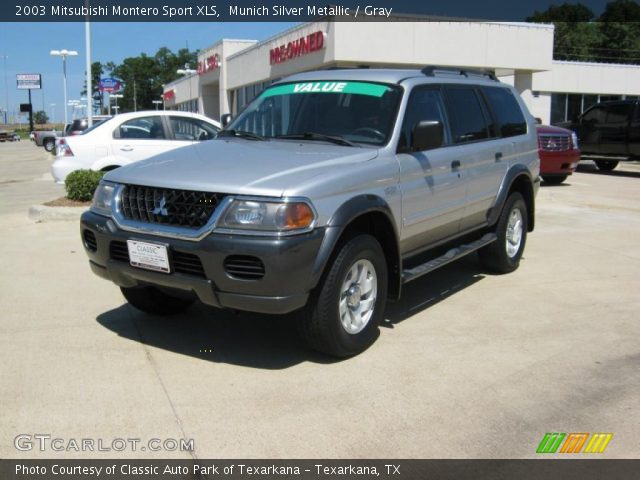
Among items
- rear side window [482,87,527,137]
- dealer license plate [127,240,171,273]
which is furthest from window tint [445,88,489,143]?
dealer license plate [127,240,171,273]

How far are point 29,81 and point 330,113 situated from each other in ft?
389

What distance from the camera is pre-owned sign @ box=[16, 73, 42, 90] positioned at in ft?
359

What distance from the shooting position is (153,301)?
5105 millimetres

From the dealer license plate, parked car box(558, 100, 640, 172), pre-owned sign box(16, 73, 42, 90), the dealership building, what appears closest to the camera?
the dealer license plate

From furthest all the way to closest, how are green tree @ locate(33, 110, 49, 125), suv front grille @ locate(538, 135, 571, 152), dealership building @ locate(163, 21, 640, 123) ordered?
green tree @ locate(33, 110, 49, 125) < dealership building @ locate(163, 21, 640, 123) < suv front grille @ locate(538, 135, 571, 152)

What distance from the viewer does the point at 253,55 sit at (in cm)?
2806

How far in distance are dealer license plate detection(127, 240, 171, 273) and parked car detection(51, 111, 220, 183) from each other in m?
6.54

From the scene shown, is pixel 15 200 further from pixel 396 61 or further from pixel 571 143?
pixel 396 61

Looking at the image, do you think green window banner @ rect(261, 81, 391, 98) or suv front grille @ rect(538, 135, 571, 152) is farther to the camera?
suv front grille @ rect(538, 135, 571, 152)

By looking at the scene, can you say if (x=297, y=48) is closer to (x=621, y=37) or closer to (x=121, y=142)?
(x=121, y=142)

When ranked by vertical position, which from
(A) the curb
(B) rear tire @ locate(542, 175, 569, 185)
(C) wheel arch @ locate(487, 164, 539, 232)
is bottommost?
(A) the curb

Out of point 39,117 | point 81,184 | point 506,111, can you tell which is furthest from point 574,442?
point 39,117

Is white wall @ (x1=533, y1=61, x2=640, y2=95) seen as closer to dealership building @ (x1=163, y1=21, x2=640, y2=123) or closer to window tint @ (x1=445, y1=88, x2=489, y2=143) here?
dealership building @ (x1=163, y1=21, x2=640, y2=123)

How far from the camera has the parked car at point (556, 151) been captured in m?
13.8
